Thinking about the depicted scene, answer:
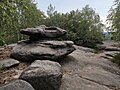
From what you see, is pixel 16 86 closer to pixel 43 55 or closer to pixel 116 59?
pixel 43 55

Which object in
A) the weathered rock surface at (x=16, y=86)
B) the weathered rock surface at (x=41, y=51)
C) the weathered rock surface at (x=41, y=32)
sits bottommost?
the weathered rock surface at (x=16, y=86)

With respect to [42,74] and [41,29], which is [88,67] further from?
[42,74]

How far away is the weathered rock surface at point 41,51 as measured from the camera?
991cm

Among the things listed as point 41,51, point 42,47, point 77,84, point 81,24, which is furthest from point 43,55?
point 81,24

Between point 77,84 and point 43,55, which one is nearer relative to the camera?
point 77,84

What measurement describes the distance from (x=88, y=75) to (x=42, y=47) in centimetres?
236

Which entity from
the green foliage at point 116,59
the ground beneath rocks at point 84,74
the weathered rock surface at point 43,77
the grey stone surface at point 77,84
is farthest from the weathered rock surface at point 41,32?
the weathered rock surface at point 43,77

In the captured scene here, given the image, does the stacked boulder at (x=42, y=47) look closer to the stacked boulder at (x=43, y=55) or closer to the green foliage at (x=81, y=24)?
the stacked boulder at (x=43, y=55)

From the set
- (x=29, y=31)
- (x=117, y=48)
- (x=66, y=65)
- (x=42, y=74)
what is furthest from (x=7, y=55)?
(x=117, y=48)

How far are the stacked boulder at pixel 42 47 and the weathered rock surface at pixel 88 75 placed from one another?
1.68ft

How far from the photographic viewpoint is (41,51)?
396 inches

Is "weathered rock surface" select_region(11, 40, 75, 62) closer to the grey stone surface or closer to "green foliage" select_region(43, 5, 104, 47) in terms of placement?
the grey stone surface

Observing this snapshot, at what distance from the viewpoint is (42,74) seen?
7.34 m

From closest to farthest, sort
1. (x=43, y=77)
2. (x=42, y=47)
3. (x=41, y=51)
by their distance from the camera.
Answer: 1. (x=43, y=77)
2. (x=41, y=51)
3. (x=42, y=47)
